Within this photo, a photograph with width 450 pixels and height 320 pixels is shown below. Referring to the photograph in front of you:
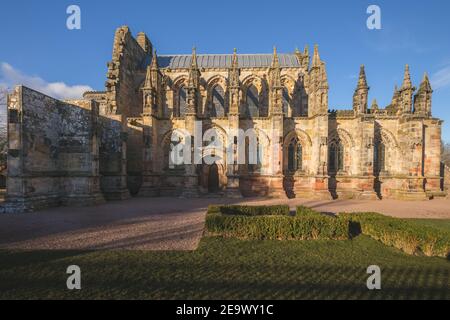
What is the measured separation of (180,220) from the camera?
35.6 feet

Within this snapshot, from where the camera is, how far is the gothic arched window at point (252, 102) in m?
26.8

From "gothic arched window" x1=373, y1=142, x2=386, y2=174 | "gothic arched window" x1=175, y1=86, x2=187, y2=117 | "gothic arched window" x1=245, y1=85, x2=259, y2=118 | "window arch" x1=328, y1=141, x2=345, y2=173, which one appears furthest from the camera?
"gothic arched window" x1=245, y1=85, x2=259, y2=118

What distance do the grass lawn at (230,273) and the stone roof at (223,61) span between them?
25.5m

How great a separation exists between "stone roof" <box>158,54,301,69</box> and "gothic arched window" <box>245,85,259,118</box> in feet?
10.2

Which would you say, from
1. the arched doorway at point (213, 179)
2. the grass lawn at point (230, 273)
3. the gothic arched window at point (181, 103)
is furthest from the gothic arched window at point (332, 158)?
the gothic arched window at point (181, 103)

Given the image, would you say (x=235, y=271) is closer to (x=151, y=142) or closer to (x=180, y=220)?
(x=180, y=220)

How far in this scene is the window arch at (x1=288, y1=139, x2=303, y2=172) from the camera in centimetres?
2102

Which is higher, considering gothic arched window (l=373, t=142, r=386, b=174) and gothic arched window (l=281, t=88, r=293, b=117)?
gothic arched window (l=281, t=88, r=293, b=117)

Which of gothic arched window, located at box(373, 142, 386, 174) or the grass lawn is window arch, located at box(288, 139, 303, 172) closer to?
gothic arched window, located at box(373, 142, 386, 174)

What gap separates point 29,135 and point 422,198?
30.1 metres

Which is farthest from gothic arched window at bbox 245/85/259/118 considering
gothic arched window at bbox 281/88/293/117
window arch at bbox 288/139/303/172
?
window arch at bbox 288/139/303/172

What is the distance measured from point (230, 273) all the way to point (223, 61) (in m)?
28.7

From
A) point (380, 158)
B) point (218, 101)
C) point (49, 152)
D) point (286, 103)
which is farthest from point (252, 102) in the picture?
point (49, 152)

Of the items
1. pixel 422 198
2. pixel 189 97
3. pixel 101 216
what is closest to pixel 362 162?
pixel 422 198
